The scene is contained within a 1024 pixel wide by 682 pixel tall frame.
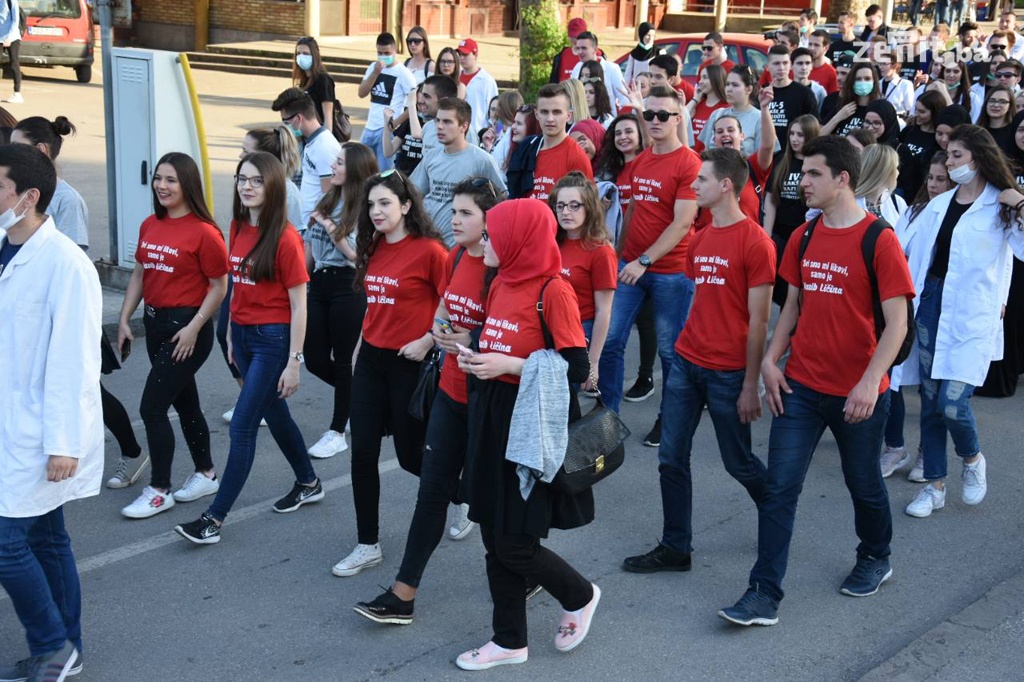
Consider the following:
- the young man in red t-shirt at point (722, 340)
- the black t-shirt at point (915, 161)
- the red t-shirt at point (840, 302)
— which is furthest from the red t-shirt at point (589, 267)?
the black t-shirt at point (915, 161)

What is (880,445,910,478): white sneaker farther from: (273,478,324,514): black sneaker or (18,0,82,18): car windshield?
(18,0,82,18): car windshield

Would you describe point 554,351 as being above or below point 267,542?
above

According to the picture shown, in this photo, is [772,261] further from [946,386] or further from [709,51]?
[709,51]

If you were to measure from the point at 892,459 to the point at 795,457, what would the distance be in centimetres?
207

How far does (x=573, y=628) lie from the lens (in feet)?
15.1

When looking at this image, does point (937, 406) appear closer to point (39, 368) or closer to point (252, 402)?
point (252, 402)

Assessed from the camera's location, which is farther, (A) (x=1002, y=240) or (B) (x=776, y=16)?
(B) (x=776, y=16)

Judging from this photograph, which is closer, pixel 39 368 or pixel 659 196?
pixel 39 368

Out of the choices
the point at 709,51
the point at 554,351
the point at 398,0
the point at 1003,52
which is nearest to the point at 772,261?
the point at 554,351

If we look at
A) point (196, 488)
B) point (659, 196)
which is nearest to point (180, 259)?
point (196, 488)

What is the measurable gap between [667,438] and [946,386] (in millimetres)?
1644

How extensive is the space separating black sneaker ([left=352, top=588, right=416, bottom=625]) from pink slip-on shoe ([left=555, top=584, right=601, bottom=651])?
62 centimetres

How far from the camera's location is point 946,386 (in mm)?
5945

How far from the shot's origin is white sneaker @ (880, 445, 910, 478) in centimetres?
660
